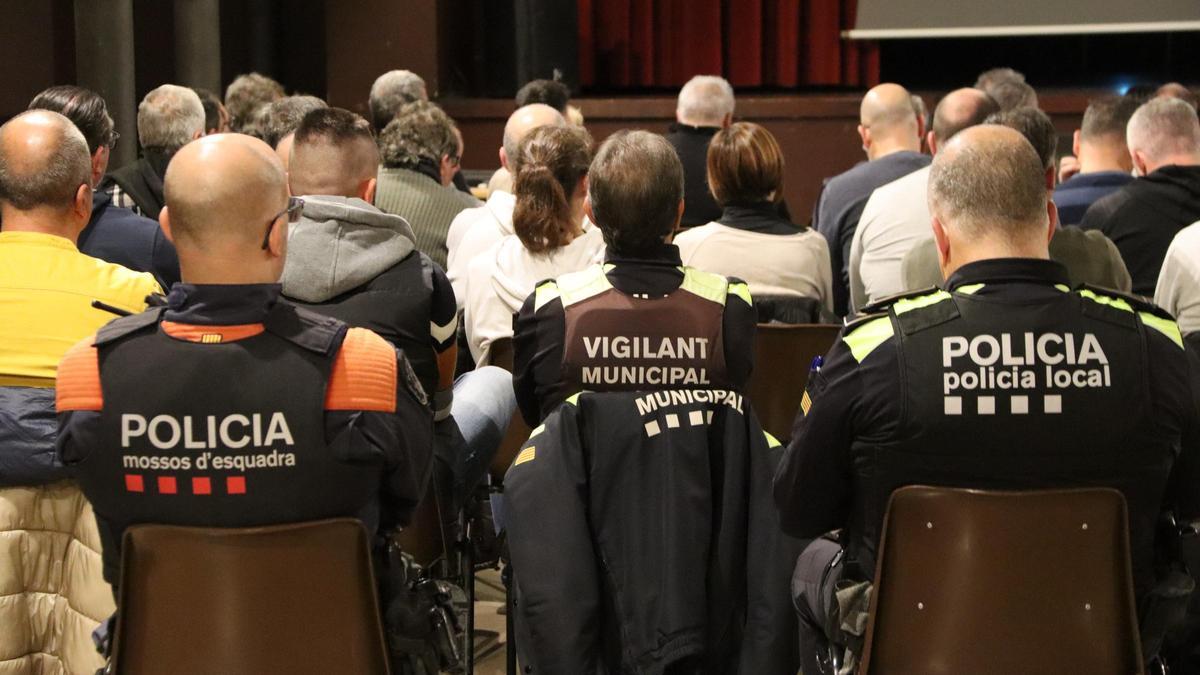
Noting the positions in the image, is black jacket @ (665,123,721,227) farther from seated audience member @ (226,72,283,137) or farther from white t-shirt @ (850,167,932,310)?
seated audience member @ (226,72,283,137)

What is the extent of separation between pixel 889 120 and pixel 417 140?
1.79 metres

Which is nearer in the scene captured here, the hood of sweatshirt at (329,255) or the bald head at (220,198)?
the bald head at (220,198)

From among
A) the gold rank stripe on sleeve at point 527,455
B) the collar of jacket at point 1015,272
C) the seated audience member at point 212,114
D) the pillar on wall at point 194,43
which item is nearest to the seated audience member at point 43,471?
the gold rank stripe on sleeve at point 527,455

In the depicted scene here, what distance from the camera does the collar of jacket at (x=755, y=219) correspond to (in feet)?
13.0

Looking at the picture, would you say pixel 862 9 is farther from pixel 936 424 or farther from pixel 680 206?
pixel 936 424

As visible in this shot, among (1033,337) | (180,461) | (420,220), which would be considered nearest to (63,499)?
(180,461)

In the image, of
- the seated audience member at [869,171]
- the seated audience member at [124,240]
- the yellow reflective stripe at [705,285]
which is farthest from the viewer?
the seated audience member at [869,171]

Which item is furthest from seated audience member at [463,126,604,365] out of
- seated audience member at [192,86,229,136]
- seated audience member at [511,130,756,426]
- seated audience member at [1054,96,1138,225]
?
seated audience member at [192,86,229,136]

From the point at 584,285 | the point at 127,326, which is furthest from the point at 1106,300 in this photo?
the point at 127,326

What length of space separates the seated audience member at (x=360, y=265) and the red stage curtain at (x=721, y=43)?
6.42 meters

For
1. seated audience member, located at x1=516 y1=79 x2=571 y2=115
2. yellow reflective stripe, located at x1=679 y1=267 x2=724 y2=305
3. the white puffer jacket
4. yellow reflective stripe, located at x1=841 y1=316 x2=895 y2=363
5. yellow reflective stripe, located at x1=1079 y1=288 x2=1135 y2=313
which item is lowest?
the white puffer jacket

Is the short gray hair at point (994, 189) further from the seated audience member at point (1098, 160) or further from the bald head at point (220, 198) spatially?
the seated audience member at point (1098, 160)

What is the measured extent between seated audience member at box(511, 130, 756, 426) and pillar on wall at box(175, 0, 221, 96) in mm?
5435

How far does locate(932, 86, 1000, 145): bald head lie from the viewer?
15.5 feet
